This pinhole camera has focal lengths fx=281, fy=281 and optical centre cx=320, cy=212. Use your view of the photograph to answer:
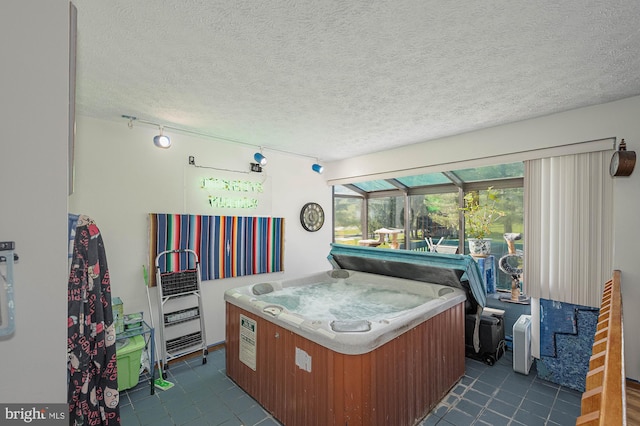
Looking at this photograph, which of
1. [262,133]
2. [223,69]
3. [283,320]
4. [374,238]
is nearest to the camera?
[223,69]

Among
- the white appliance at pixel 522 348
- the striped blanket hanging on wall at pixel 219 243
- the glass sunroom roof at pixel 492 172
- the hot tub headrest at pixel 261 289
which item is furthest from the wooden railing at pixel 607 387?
the striped blanket hanging on wall at pixel 219 243

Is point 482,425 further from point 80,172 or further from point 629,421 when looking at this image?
point 80,172

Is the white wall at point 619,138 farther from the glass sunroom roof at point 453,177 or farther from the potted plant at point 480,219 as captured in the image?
the potted plant at point 480,219

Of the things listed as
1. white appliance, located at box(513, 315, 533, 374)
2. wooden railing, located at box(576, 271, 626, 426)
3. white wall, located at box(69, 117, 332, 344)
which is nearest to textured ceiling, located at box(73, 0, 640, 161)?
white wall, located at box(69, 117, 332, 344)

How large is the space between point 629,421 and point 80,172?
4.58 metres

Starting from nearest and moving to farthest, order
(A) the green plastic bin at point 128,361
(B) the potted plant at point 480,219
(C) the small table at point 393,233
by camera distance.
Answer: (A) the green plastic bin at point 128,361
(B) the potted plant at point 480,219
(C) the small table at point 393,233

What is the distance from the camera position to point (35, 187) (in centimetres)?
91

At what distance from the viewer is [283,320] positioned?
216cm

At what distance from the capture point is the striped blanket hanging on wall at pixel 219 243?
126 inches

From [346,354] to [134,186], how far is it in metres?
2.81

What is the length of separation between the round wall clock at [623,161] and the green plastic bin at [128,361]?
14.5ft

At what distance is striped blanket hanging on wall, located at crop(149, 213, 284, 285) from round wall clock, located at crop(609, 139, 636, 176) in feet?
11.9

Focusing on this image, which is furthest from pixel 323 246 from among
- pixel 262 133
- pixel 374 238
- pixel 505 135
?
pixel 505 135

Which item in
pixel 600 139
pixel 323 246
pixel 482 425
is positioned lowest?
pixel 482 425
